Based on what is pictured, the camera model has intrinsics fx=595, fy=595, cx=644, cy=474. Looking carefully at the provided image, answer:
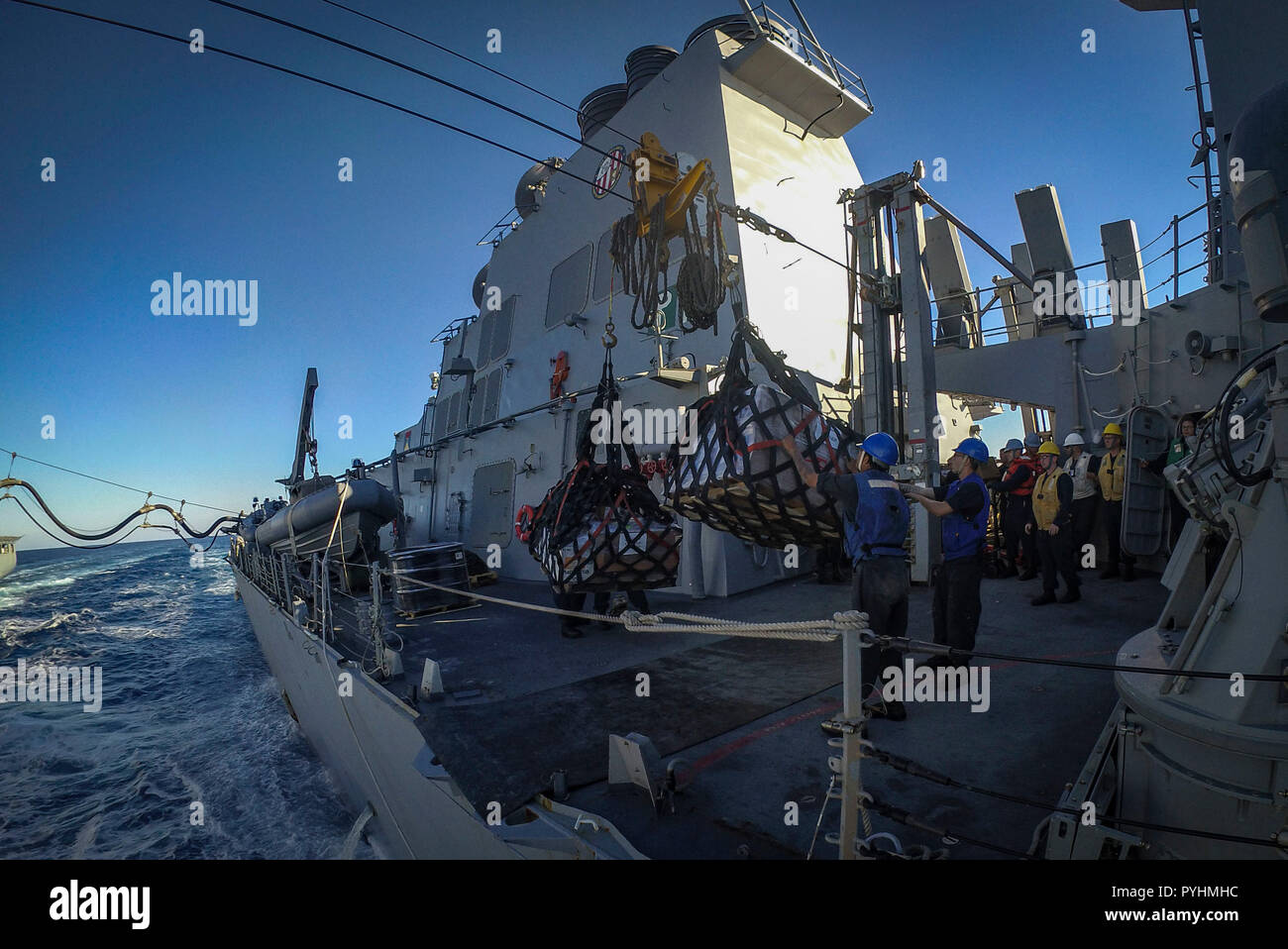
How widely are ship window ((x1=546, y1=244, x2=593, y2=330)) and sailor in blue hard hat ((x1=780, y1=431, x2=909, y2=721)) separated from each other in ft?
24.1

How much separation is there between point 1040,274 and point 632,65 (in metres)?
8.13

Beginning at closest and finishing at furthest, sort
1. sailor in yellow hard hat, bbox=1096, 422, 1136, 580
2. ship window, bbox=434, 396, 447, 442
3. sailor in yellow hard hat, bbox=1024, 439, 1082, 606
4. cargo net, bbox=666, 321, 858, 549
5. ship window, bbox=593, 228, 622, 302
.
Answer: cargo net, bbox=666, 321, 858, 549 → sailor in yellow hard hat, bbox=1024, 439, 1082, 606 → sailor in yellow hard hat, bbox=1096, 422, 1136, 580 → ship window, bbox=593, 228, 622, 302 → ship window, bbox=434, 396, 447, 442

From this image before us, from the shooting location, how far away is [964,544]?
4059 mm

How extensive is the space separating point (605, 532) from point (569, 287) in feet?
23.6

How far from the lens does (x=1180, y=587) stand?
10.6 ft

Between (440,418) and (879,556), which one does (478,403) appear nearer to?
(440,418)

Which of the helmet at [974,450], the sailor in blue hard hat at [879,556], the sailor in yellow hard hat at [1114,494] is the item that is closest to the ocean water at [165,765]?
the sailor in blue hard hat at [879,556]

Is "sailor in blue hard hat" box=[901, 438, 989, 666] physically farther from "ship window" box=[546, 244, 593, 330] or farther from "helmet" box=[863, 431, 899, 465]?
"ship window" box=[546, 244, 593, 330]

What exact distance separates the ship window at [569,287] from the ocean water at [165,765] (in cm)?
777

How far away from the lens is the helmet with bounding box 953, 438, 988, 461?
4.22 metres

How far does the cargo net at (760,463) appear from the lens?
308cm

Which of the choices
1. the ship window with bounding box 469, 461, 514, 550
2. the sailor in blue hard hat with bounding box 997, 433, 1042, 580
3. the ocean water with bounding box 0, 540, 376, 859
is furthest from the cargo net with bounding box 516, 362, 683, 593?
the ship window with bounding box 469, 461, 514, 550

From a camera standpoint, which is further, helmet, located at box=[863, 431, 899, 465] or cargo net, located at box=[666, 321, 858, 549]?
helmet, located at box=[863, 431, 899, 465]
